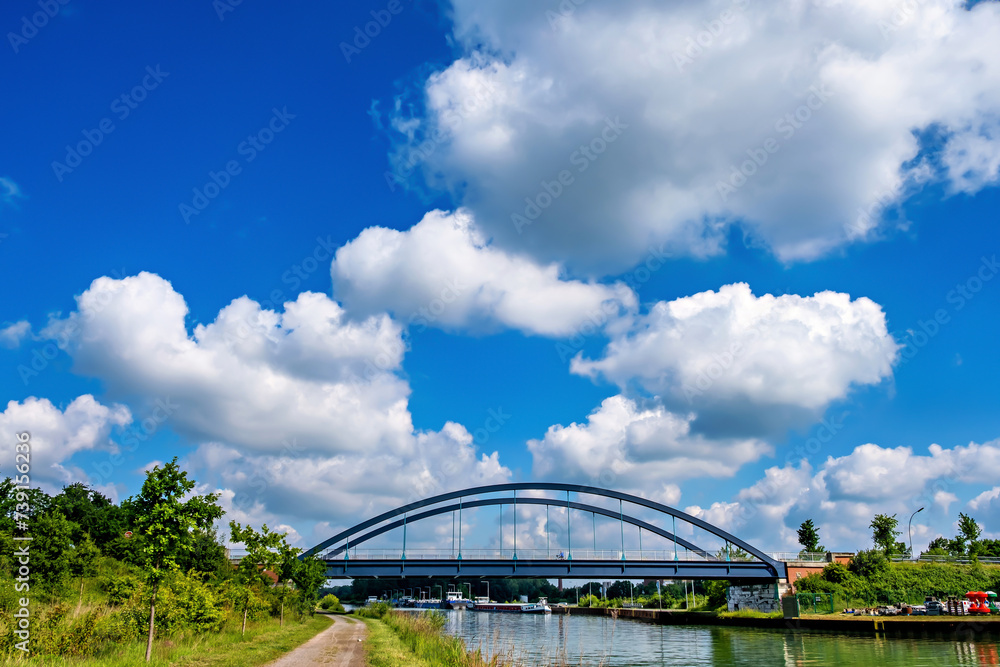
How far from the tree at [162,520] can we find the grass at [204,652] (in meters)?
0.91

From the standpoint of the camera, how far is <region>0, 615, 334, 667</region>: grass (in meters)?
15.8

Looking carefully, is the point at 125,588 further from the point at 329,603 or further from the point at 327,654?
the point at 329,603

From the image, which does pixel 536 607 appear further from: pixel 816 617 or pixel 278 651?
pixel 278 651

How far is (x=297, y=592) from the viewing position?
45312mm

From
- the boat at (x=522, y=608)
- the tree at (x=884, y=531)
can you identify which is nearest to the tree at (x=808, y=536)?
the tree at (x=884, y=531)

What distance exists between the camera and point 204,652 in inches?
841

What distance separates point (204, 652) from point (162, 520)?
659cm

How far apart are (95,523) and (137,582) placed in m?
47.6

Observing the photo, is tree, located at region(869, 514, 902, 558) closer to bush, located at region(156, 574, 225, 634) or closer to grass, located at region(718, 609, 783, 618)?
grass, located at region(718, 609, 783, 618)

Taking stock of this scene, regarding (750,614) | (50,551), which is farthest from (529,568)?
(50,551)

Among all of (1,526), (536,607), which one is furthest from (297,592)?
(536,607)

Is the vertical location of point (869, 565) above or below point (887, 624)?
above

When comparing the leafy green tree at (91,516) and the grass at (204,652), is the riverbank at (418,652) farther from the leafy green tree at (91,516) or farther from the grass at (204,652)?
the leafy green tree at (91,516)

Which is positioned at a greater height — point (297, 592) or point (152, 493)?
point (152, 493)
